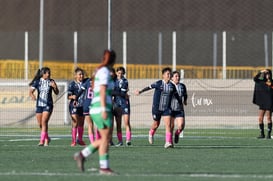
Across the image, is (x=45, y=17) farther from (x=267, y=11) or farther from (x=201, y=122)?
(x=201, y=122)

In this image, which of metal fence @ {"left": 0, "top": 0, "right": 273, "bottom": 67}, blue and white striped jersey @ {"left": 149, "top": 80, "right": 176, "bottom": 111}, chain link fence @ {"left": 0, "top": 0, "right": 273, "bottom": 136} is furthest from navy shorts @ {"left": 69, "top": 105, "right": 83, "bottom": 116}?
metal fence @ {"left": 0, "top": 0, "right": 273, "bottom": 67}

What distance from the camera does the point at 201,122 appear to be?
118ft

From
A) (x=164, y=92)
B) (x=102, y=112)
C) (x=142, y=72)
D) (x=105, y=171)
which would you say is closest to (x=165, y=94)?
(x=164, y=92)

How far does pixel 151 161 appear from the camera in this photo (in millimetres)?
18656

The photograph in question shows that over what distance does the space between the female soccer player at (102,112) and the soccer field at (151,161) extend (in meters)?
0.28

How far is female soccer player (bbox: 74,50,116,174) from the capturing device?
1538 cm

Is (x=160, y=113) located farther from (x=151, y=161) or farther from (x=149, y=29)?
(x=149, y=29)

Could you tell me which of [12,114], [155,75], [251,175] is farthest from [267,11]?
[251,175]

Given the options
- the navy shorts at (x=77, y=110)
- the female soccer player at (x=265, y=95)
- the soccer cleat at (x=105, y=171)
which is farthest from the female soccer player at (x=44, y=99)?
the soccer cleat at (x=105, y=171)

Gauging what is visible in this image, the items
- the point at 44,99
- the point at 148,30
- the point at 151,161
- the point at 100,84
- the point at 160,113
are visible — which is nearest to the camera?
the point at 100,84

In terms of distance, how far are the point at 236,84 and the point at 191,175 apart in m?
21.2

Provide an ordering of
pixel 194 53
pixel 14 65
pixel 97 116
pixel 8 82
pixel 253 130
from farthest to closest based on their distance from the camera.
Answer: pixel 194 53 < pixel 14 65 < pixel 8 82 < pixel 253 130 < pixel 97 116

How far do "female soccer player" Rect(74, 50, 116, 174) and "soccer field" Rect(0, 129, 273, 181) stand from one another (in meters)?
0.28

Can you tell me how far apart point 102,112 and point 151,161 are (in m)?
3.56
